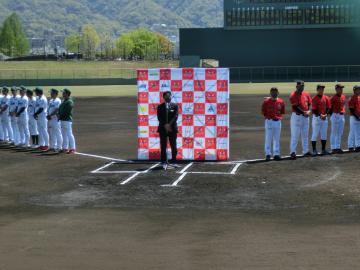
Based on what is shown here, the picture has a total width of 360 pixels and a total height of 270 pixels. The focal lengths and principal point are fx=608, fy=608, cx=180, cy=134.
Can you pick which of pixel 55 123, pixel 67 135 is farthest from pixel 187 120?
pixel 55 123

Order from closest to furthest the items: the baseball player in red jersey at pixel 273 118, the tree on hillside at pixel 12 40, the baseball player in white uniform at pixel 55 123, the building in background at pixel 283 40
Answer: the baseball player in red jersey at pixel 273 118 → the baseball player in white uniform at pixel 55 123 → the building in background at pixel 283 40 → the tree on hillside at pixel 12 40

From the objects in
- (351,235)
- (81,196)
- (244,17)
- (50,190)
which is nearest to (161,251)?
(351,235)

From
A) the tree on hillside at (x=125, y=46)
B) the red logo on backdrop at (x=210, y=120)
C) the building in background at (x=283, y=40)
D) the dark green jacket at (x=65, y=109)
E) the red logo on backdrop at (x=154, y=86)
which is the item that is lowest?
the red logo on backdrop at (x=210, y=120)

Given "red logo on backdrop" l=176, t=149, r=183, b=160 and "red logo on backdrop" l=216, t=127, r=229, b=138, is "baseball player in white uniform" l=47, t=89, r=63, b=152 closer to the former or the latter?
"red logo on backdrop" l=176, t=149, r=183, b=160

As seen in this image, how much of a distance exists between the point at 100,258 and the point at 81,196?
442cm

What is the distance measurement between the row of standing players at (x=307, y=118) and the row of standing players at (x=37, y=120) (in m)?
6.11

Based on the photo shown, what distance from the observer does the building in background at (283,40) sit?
67.2 meters

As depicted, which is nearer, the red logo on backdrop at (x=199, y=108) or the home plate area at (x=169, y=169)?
the home plate area at (x=169, y=169)

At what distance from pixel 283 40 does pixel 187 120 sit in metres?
54.3

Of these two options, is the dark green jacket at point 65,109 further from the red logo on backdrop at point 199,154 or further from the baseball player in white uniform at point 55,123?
the red logo on backdrop at point 199,154

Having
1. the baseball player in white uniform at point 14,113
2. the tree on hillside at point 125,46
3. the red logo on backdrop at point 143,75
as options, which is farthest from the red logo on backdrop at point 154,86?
the tree on hillside at point 125,46

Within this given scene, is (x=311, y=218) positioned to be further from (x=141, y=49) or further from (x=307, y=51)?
(x=141, y=49)

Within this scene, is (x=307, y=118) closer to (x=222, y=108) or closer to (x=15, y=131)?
(x=222, y=108)

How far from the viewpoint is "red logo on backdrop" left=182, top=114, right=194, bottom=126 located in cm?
1688
